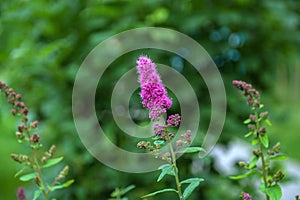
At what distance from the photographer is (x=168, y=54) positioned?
2.54m

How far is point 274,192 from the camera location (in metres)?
1.15

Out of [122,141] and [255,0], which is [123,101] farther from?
[255,0]

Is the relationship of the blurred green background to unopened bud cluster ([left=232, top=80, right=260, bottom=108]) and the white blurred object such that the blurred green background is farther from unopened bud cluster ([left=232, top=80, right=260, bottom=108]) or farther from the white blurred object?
unopened bud cluster ([left=232, top=80, right=260, bottom=108])

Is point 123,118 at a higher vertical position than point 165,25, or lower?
lower

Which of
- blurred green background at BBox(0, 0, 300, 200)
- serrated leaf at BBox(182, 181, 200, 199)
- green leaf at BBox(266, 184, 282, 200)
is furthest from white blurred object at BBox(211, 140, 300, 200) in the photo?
serrated leaf at BBox(182, 181, 200, 199)

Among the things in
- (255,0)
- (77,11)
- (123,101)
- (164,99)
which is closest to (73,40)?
(77,11)

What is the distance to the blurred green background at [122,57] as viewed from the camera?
2.43 m

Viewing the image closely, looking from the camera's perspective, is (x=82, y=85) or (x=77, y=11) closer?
(x=82, y=85)

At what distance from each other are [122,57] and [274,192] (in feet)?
4.82

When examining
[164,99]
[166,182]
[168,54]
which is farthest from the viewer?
[168,54]

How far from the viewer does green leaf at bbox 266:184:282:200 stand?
112 cm

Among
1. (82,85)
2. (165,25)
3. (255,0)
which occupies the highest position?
(255,0)

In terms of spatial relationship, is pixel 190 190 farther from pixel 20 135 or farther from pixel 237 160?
pixel 237 160

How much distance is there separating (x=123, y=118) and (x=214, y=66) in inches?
22.6
